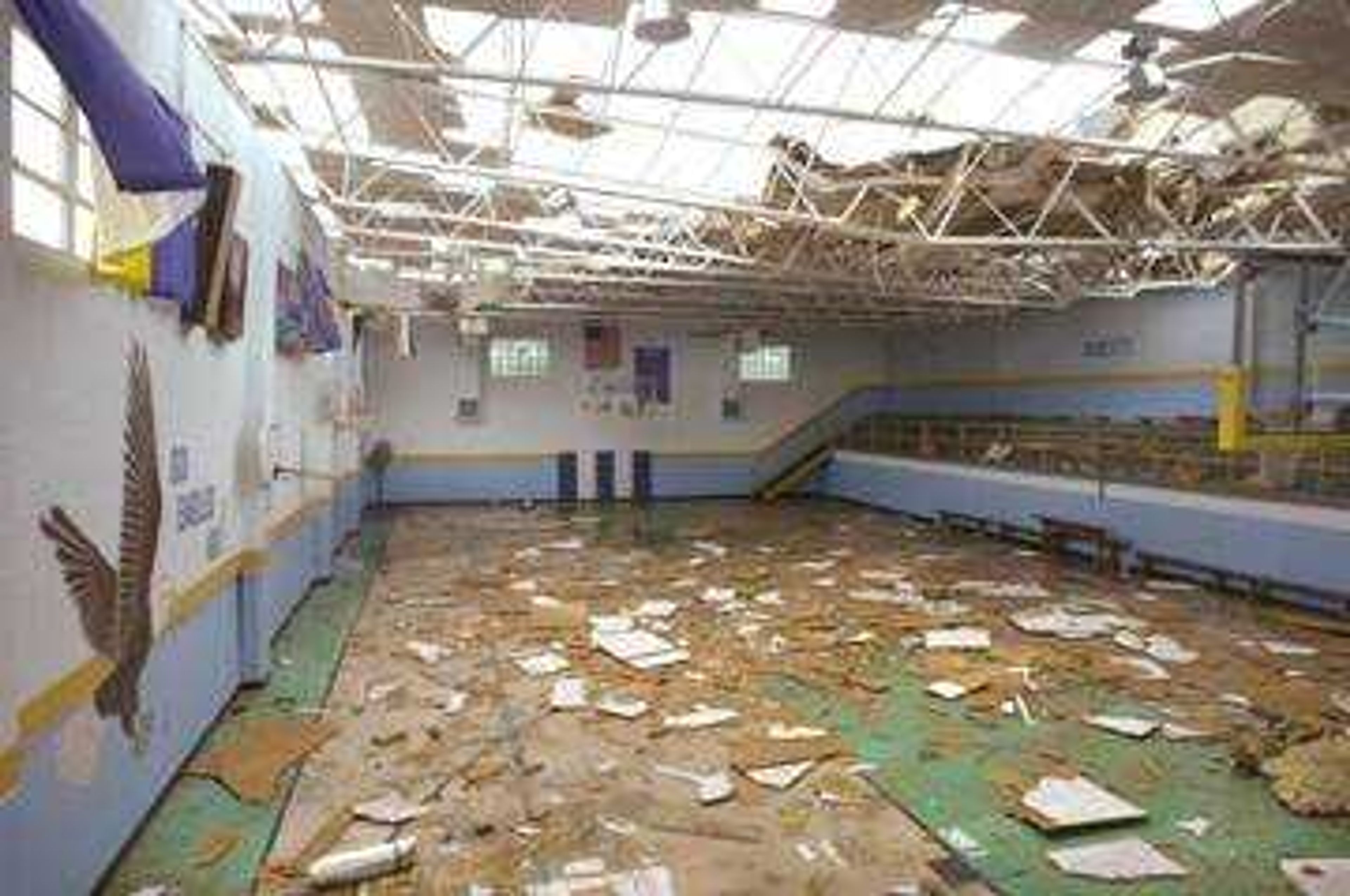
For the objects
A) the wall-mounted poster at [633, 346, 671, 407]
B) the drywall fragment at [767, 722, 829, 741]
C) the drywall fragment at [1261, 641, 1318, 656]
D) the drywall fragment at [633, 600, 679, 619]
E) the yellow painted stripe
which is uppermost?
the wall-mounted poster at [633, 346, 671, 407]

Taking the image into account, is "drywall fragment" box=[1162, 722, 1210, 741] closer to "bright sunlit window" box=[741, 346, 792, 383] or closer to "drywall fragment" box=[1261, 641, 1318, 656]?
"drywall fragment" box=[1261, 641, 1318, 656]

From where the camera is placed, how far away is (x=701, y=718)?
675 centimetres

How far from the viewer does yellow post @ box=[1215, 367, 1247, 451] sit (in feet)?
28.1

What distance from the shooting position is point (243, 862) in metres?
4.68

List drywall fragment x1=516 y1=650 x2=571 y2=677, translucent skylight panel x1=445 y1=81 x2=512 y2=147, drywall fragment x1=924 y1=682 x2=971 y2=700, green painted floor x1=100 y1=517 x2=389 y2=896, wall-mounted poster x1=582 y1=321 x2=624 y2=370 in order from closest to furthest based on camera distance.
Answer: green painted floor x1=100 y1=517 x2=389 y2=896, drywall fragment x1=924 y1=682 x2=971 y2=700, translucent skylight panel x1=445 y1=81 x2=512 y2=147, drywall fragment x1=516 y1=650 x2=571 y2=677, wall-mounted poster x1=582 y1=321 x2=624 y2=370

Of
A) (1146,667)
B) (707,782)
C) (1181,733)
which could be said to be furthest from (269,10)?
(1146,667)

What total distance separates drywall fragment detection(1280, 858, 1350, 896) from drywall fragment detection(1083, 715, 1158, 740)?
1.70 metres

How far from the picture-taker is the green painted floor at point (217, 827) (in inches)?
177

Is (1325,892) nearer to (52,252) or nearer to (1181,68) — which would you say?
(1181,68)

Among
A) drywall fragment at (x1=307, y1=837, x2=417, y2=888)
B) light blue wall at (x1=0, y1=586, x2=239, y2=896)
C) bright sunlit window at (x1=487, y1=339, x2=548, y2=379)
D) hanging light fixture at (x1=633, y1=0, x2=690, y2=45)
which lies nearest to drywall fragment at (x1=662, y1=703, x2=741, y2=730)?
drywall fragment at (x1=307, y1=837, x2=417, y2=888)

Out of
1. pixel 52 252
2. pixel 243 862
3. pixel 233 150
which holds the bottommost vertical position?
pixel 243 862

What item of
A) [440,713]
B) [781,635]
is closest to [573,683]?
[440,713]

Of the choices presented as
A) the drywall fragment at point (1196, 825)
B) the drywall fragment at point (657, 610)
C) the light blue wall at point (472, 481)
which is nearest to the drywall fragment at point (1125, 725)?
the drywall fragment at point (1196, 825)

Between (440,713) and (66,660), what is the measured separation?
3309 mm
